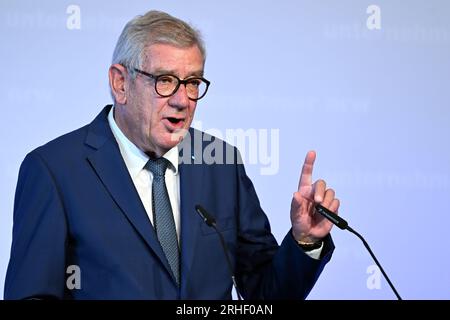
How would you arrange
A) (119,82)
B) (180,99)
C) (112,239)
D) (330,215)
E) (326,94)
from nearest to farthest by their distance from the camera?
(330,215)
(112,239)
(180,99)
(119,82)
(326,94)

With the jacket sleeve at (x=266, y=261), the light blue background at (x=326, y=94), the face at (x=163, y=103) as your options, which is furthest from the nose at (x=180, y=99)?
the light blue background at (x=326, y=94)

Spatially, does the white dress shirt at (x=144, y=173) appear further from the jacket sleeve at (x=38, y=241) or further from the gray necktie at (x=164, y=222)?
the jacket sleeve at (x=38, y=241)

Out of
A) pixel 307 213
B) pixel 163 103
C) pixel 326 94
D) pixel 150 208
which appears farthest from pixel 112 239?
pixel 326 94

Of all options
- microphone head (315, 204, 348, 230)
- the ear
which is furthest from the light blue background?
microphone head (315, 204, 348, 230)

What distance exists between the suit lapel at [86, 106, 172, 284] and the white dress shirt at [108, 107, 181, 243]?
0.04 m

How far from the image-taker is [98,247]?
1.88 m

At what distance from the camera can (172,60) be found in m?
2.03

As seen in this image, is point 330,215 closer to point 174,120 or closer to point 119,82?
point 174,120

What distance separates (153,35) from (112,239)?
0.55 metres

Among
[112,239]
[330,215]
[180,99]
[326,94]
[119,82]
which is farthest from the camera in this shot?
[326,94]

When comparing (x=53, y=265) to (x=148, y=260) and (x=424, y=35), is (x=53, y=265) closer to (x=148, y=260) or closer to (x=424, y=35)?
(x=148, y=260)

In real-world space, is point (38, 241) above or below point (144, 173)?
below

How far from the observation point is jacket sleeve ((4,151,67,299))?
1.83 m

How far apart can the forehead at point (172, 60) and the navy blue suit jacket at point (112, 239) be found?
0.23 meters
